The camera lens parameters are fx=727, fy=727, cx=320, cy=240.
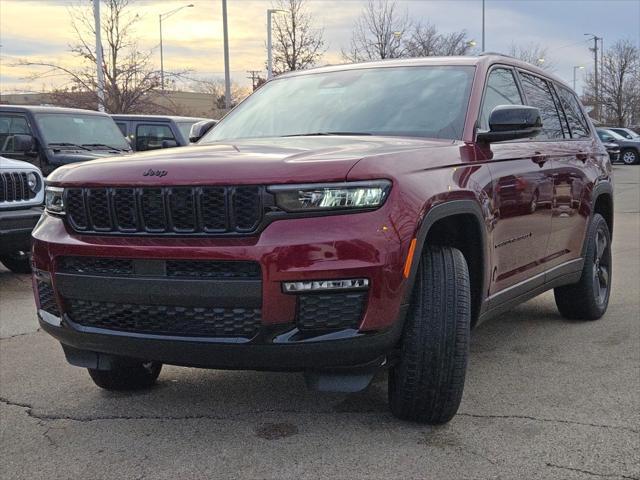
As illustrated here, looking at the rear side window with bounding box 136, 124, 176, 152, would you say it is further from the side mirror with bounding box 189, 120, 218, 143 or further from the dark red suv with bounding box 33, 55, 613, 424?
the dark red suv with bounding box 33, 55, 613, 424

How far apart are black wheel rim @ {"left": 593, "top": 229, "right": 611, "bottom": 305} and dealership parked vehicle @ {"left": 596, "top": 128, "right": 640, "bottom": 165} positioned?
1162 inches

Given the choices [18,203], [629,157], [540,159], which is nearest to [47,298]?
[540,159]

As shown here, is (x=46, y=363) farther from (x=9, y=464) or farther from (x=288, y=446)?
(x=288, y=446)

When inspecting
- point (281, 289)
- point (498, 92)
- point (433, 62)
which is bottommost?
point (281, 289)

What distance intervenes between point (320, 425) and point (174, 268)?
1.10 meters

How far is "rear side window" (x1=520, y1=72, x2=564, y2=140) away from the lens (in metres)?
4.83

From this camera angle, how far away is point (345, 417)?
140 inches

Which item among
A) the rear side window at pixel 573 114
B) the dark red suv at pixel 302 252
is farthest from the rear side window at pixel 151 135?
the dark red suv at pixel 302 252

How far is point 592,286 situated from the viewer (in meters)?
5.34

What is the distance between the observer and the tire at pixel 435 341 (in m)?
3.10

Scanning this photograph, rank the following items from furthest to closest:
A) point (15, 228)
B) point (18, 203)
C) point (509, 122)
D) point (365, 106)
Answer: point (18, 203) → point (15, 228) → point (365, 106) → point (509, 122)

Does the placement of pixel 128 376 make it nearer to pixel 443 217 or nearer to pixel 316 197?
pixel 316 197

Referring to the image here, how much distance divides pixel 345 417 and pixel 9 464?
4.98 ft

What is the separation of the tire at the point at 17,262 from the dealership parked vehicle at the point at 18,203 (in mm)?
1044
